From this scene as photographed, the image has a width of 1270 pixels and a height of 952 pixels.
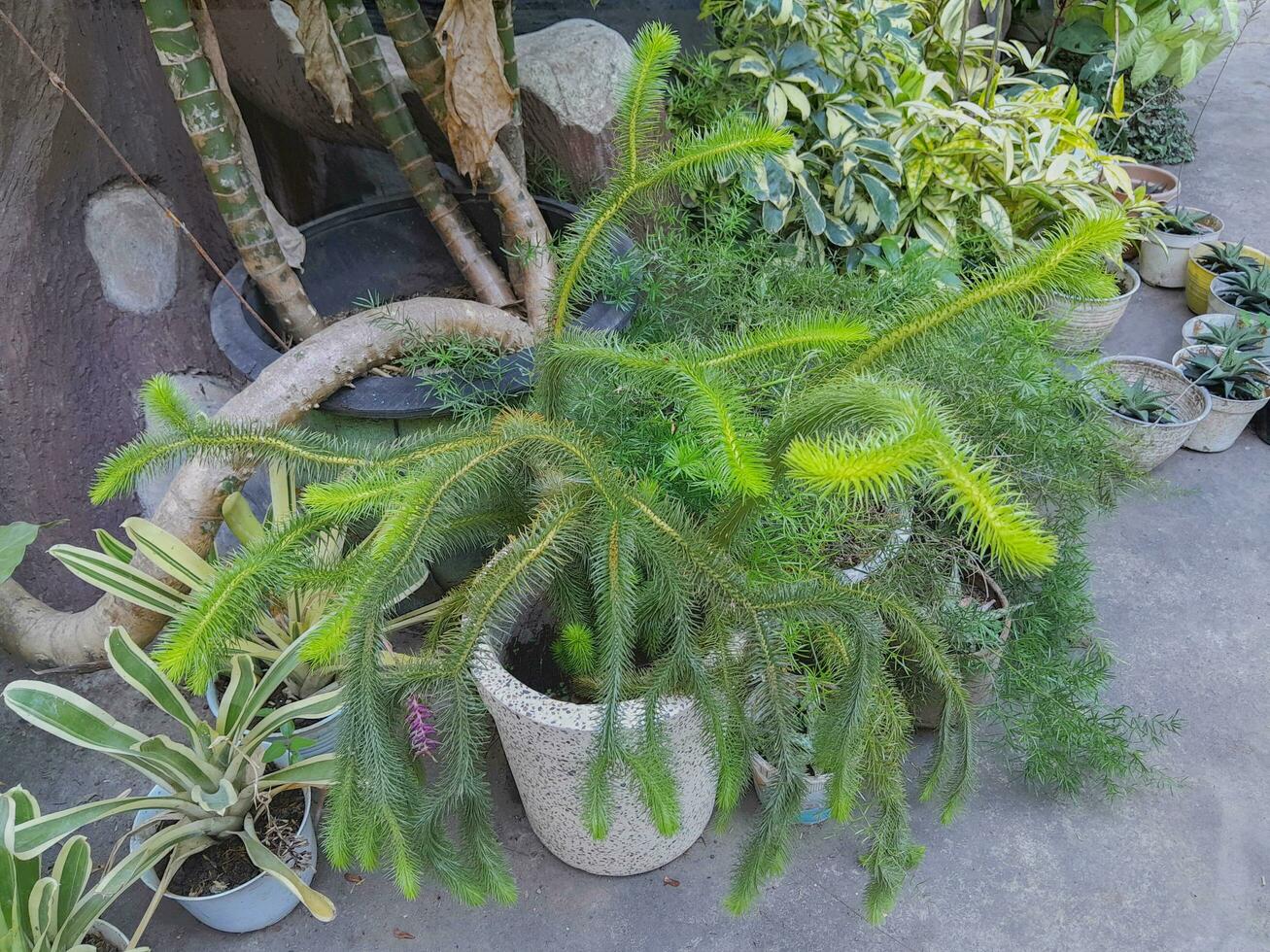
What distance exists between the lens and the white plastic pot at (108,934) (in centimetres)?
151

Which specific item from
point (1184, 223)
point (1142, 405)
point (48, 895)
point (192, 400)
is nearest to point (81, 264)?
point (192, 400)

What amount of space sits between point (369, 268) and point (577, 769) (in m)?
1.37

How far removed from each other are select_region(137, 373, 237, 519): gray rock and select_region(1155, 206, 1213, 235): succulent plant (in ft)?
10.7

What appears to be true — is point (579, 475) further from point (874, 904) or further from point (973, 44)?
point (973, 44)

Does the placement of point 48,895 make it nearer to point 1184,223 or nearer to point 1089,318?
point 1089,318

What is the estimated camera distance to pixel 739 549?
127 centimetres

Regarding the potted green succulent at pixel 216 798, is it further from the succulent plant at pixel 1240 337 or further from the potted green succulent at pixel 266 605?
the succulent plant at pixel 1240 337

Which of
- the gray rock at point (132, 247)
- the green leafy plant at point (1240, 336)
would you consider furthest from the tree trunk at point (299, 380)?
the green leafy plant at point (1240, 336)

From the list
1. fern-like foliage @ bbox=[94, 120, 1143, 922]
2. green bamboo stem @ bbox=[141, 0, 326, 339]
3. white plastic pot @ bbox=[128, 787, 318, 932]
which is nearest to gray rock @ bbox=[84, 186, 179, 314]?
green bamboo stem @ bbox=[141, 0, 326, 339]

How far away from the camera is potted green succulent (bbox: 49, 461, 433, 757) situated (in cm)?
165

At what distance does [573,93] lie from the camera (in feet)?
7.09

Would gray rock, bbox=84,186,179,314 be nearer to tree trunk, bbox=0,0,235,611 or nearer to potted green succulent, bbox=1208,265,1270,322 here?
tree trunk, bbox=0,0,235,611

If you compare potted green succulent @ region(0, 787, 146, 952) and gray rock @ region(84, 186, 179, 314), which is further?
gray rock @ region(84, 186, 179, 314)

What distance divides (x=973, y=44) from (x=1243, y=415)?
1538 mm
